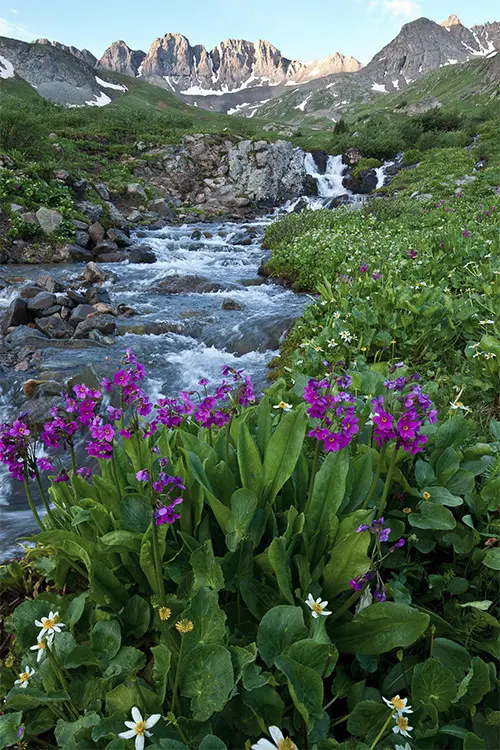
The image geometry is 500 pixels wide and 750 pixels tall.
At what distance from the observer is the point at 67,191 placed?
18.5 m

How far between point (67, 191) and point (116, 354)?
44.8 feet

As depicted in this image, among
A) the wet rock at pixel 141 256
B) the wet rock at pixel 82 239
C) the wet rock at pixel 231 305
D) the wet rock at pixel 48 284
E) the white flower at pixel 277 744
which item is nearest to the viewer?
the white flower at pixel 277 744

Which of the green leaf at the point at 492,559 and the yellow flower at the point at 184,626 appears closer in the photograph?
the yellow flower at the point at 184,626

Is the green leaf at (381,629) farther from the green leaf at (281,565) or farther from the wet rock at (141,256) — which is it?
the wet rock at (141,256)

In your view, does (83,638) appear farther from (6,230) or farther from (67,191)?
(67,191)

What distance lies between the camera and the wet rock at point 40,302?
9633 millimetres

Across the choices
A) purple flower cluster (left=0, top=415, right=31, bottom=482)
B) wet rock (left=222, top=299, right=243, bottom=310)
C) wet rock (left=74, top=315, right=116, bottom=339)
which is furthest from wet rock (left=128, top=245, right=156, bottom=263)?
purple flower cluster (left=0, top=415, right=31, bottom=482)

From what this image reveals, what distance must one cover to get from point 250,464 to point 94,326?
7945 mm

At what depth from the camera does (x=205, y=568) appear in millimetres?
1742

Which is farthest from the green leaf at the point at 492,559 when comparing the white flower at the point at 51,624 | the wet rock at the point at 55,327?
the wet rock at the point at 55,327

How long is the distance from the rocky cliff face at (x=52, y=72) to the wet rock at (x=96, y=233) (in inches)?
4570

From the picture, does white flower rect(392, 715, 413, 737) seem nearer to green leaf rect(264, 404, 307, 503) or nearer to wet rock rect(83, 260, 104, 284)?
green leaf rect(264, 404, 307, 503)

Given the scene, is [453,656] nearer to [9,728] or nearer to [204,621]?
[204,621]

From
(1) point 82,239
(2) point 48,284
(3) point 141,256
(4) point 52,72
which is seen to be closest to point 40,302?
(2) point 48,284
